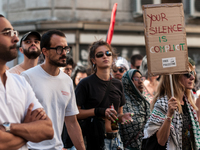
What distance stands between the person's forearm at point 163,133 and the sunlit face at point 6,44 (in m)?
2.48

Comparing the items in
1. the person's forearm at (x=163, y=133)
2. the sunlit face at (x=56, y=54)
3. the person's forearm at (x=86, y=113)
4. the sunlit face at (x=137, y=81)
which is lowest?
the person's forearm at (x=163, y=133)

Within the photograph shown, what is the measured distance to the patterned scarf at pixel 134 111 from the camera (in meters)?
5.60

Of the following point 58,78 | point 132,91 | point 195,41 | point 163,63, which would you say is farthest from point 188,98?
point 195,41

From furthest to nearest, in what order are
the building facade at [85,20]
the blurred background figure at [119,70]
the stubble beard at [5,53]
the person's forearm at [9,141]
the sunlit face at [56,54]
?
the building facade at [85,20] < the blurred background figure at [119,70] < the sunlit face at [56,54] < the stubble beard at [5,53] < the person's forearm at [9,141]

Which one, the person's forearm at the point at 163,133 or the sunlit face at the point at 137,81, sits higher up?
the sunlit face at the point at 137,81

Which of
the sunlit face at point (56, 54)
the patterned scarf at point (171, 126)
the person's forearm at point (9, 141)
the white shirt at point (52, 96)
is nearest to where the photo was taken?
the person's forearm at point (9, 141)

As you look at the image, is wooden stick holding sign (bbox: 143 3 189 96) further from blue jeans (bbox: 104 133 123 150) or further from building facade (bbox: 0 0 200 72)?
building facade (bbox: 0 0 200 72)

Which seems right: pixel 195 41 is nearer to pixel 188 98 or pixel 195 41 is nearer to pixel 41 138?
pixel 188 98

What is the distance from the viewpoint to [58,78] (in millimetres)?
3848

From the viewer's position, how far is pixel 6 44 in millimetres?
2719

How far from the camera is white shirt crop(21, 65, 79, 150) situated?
3.60m

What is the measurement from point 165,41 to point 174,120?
111cm

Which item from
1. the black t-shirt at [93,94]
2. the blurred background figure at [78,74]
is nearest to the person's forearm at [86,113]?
the black t-shirt at [93,94]

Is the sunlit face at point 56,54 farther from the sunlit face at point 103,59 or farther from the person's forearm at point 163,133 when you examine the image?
the person's forearm at point 163,133
